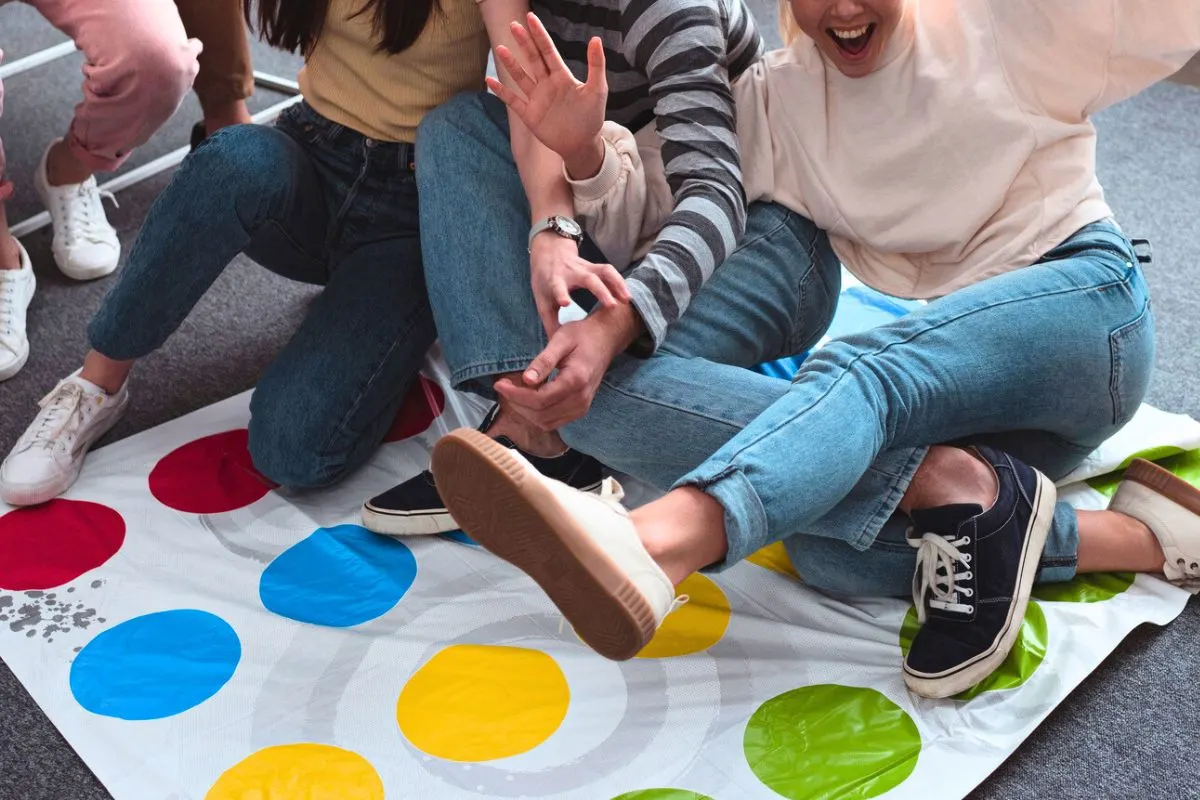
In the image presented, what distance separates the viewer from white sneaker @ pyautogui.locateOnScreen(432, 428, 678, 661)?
0.84 m

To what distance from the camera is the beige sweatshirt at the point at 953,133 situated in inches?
45.8

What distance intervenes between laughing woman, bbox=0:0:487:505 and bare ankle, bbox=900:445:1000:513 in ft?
1.92

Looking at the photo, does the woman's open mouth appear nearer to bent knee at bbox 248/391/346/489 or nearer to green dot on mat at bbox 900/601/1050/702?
green dot on mat at bbox 900/601/1050/702

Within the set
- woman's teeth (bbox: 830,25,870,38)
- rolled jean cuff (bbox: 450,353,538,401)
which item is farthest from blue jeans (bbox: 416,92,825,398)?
woman's teeth (bbox: 830,25,870,38)

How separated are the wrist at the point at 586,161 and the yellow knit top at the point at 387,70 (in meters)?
0.26

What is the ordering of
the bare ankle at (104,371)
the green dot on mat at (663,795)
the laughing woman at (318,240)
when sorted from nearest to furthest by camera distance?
1. the green dot on mat at (663,795)
2. the laughing woman at (318,240)
3. the bare ankle at (104,371)

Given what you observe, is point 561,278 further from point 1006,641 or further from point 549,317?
point 1006,641

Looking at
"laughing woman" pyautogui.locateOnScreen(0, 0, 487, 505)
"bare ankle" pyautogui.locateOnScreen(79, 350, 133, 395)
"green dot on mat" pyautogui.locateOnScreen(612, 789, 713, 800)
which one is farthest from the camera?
"bare ankle" pyautogui.locateOnScreen(79, 350, 133, 395)

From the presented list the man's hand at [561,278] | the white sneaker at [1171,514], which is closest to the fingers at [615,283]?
the man's hand at [561,278]

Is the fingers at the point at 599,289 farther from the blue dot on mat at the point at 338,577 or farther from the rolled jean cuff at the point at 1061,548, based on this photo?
the rolled jean cuff at the point at 1061,548

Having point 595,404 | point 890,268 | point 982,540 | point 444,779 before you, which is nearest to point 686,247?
point 595,404

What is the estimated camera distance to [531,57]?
112 centimetres

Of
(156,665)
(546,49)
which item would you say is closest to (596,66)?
(546,49)

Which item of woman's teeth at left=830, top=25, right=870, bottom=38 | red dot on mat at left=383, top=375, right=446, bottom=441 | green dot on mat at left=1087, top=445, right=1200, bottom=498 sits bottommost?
green dot on mat at left=1087, top=445, right=1200, bottom=498
